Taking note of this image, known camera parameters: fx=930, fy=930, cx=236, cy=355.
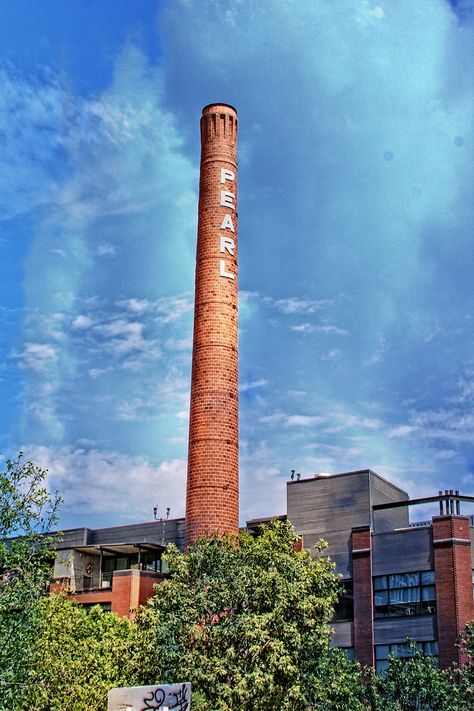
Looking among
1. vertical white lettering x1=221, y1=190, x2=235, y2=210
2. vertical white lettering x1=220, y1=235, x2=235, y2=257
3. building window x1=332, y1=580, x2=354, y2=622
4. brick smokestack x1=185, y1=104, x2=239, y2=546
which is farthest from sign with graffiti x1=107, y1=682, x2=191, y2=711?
vertical white lettering x1=221, y1=190, x2=235, y2=210

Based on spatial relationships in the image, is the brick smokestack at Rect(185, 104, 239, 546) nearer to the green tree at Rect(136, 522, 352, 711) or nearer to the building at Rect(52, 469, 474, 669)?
the building at Rect(52, 469, 474, 669)

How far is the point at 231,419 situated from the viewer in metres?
43.6

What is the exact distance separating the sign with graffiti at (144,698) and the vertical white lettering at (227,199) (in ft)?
107

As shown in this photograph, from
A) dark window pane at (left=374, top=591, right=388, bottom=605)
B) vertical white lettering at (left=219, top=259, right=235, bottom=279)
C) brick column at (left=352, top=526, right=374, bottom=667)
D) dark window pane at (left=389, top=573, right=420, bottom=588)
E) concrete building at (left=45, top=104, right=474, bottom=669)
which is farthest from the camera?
vertical white lettering at (left=219, top=259, right=235, bottom=279)

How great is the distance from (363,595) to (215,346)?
1408 centimetres

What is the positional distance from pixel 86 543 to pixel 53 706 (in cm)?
2617

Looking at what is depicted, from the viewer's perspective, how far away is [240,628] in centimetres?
2714

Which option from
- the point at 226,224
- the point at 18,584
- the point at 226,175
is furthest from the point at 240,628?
the point at 226,175

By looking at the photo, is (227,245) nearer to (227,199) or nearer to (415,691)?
(227,199)

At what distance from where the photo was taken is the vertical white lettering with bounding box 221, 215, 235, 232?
46.9 meters

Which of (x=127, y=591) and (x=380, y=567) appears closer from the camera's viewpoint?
(x=380, y=567)

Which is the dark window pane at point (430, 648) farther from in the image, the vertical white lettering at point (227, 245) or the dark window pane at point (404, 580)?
the vertical white lettering at point (227, 245)

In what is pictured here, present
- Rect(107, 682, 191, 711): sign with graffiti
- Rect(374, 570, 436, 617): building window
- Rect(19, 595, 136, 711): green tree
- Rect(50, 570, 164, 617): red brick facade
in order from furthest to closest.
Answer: Rect(50, 570, 164, 617): red brick facade
Rect(374, 570, 436, 617): building window
Rect(19, 595, 136, 711): green tree
Rect(107, 682, 191, 711): sign with graffiti

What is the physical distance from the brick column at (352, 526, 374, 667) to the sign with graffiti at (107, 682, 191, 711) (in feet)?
91.9
